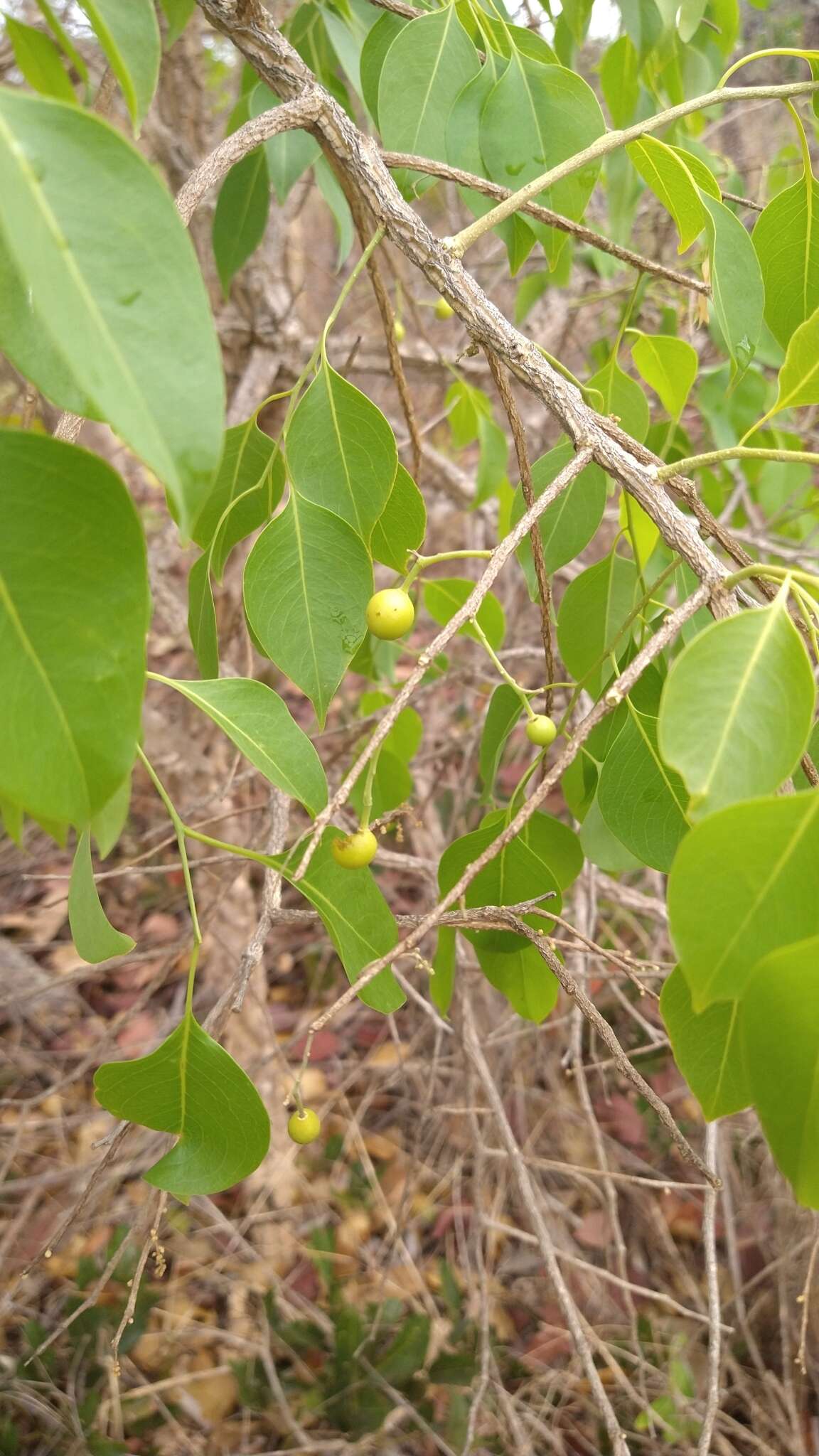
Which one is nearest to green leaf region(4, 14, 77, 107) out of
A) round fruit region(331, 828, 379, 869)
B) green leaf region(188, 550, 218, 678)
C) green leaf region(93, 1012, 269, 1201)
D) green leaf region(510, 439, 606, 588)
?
green leaf region(188, 550, 218, 678)

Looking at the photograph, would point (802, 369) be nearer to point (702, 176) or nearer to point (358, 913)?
point (702, 176)

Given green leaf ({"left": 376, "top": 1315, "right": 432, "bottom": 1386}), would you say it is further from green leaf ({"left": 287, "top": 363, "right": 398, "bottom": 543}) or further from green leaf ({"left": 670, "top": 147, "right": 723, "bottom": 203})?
green leaf ({"left": 670, "top": 147, "right": 723, "bottom": 203})

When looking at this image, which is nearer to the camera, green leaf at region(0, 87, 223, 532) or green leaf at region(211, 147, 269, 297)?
green leaf at region(0, 87, 223, 532)

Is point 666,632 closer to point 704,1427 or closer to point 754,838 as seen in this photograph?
point 754,838

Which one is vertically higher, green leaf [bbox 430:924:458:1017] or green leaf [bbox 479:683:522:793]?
green leaf [bbox 479:683:522:793]

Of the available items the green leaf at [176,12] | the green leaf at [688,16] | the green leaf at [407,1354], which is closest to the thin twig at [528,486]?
the green leaf at [688,16]

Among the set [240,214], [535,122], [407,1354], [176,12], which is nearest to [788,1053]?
[535,122]

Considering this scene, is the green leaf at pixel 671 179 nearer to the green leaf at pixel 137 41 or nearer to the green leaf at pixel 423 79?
the green leaf at pixel 423 79
